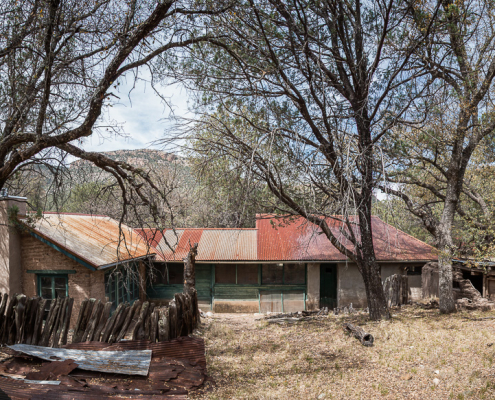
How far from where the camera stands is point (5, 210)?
11984 millimetres

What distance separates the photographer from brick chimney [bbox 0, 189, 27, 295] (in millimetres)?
11945

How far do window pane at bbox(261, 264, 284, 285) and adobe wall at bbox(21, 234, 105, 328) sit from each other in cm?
790

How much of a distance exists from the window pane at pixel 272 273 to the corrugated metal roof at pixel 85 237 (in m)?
5.69

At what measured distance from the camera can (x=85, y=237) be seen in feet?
46.2

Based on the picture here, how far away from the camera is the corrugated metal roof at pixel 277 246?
659 inches

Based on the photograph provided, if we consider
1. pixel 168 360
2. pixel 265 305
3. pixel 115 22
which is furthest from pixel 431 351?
pixel 265 305

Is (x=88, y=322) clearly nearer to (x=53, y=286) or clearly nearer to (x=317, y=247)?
(x=53, y=286)

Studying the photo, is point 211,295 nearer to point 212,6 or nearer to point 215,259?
point 215,259

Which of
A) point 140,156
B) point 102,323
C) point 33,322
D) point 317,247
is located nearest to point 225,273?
point 317,247

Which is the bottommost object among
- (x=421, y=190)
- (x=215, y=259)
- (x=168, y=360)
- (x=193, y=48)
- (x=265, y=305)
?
(x=265, y=305)

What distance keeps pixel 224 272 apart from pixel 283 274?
3.00 m

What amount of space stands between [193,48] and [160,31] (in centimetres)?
87

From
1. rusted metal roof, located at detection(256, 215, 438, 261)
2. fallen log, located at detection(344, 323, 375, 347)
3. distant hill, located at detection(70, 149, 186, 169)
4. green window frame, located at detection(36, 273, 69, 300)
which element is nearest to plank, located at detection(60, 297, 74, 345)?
distant hill, located at detection(70, 149, 186, 169)

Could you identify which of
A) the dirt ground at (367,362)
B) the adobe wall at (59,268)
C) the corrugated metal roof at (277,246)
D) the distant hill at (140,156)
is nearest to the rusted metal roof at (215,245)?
the corrugated metal roof at (277,246)
